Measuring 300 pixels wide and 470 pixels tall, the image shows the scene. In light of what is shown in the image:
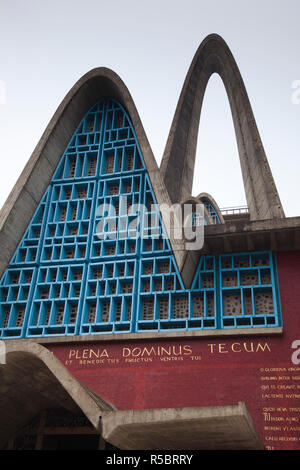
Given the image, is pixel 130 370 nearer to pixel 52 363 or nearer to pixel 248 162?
pixel 52 363

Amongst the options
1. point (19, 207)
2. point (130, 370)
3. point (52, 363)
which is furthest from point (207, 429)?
point (19, 207)

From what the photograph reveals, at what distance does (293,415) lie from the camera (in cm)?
1267

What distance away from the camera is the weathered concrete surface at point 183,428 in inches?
317

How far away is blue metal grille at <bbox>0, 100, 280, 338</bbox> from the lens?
1540cm

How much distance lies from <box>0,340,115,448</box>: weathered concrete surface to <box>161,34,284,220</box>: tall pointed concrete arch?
959 centimetres

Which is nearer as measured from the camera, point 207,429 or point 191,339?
point 207,429

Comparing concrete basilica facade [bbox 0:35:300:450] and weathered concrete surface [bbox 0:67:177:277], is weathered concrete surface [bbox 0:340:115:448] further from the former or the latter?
weathered concrete surface [bbox 0:67:177:277]

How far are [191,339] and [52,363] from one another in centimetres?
593

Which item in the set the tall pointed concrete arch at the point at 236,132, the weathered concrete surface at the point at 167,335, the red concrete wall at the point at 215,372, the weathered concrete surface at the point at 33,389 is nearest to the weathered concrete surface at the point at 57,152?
the tall pointed concrete arch at the point at 236,132
